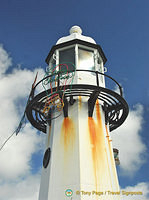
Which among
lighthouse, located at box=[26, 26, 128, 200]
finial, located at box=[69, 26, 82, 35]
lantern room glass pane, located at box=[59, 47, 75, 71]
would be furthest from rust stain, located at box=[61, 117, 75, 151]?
finial, located at box=[69, 26, 82, 35]

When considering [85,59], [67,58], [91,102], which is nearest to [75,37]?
[67,58]

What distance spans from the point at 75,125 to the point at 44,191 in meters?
3.16

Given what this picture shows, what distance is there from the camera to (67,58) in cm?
1313

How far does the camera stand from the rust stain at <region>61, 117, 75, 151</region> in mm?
10250

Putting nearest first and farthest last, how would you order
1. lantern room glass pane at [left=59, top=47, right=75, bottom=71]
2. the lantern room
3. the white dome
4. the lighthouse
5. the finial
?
the lighthouse, the lantern room, lantern room glass pane at [left=59, top=47, right=75, bottom=71], the white dome, the finial

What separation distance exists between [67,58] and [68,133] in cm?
467

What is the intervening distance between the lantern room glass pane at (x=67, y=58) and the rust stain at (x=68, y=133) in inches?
125

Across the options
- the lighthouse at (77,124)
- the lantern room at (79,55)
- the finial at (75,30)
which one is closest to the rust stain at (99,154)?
the lighthouse at (77,124)

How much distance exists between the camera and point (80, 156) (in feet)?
31.6

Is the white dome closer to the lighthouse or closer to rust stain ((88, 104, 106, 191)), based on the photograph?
the lighthouse

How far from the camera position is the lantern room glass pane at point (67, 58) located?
12729 millimetres

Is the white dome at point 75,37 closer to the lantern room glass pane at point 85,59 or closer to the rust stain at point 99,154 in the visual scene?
the lantern room glass pane at point 85,59

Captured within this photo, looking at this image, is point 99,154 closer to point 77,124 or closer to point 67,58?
point 77,124

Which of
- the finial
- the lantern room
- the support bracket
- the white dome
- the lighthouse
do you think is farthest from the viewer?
the finial
